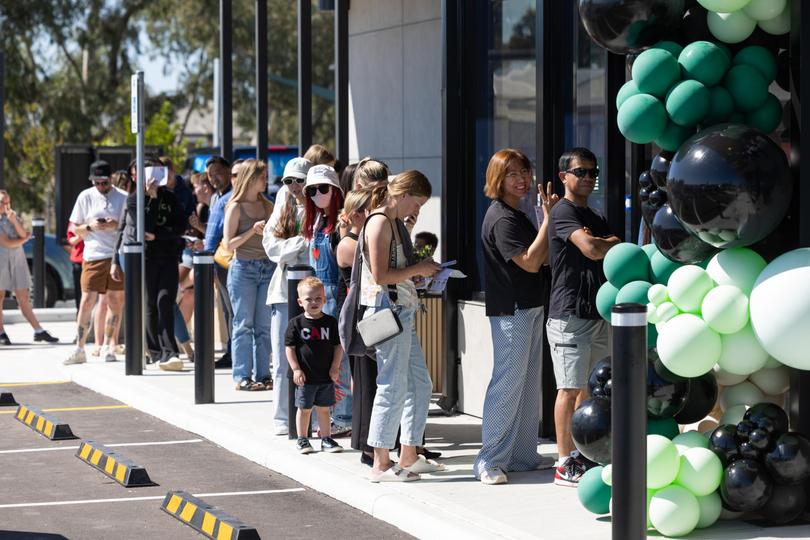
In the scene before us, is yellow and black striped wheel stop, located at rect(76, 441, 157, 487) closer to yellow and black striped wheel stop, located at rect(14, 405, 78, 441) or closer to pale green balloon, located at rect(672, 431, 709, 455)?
yellow and black striped wheel stop, located at rect(14, 405, 78, 441)

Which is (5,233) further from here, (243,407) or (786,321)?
(786,321)

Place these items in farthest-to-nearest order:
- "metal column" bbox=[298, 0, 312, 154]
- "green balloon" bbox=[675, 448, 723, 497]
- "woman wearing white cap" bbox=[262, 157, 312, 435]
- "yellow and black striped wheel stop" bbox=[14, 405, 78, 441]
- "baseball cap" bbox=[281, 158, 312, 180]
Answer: "metal column" bbox=[298, 0, 312, 154] < "yellow and black striped wheel stop" bbox=[14, 405, 78, 441] < "baseball cap" bbox=[281, 158, 312, 180] < "woman wearing white cap" bbox=[262, 157, 312, 435] < "green balloon" bbox=[675, 448, 723, 497]

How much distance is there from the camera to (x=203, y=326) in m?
10.9

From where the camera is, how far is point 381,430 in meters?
7.93

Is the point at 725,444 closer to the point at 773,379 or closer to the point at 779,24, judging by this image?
the point at 773,379

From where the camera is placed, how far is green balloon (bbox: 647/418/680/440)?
22.5ft

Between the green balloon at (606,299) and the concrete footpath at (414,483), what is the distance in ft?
3.30

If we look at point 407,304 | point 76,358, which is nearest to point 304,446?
point 407,304

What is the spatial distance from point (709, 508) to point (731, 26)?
2.27m

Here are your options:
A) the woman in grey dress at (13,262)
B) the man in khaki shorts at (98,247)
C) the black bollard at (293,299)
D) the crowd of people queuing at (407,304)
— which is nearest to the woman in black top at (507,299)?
the crowd of people queuing at (407,304)

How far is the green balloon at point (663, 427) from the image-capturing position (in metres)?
6.86

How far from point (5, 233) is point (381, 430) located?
9201mm

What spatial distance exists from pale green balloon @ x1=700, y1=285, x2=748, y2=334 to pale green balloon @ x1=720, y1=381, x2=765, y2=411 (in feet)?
1.73

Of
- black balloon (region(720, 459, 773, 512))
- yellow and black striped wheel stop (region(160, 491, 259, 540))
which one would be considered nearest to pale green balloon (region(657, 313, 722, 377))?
black balloon (region(720, 459, 773, 512))
